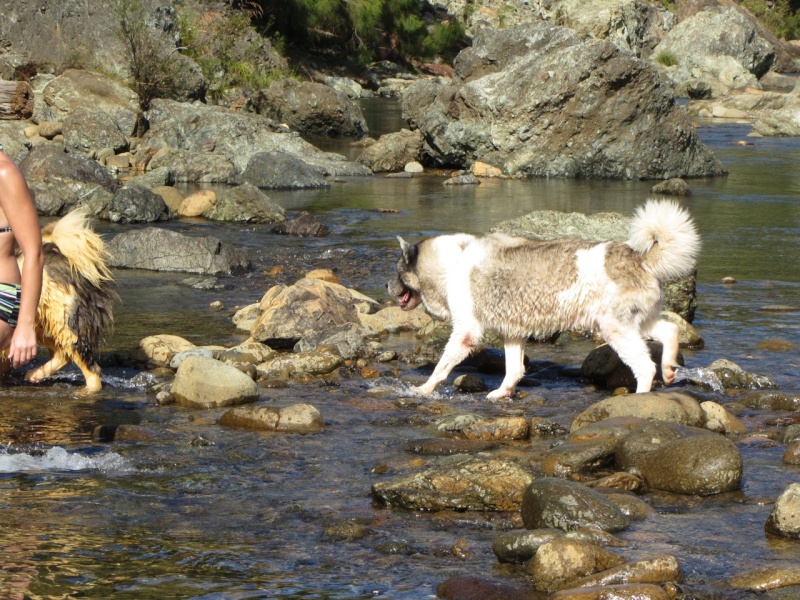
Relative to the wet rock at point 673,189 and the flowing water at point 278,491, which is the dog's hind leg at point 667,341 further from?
the wet rock at point 673,189

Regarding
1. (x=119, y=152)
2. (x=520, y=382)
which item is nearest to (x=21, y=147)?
(x=119, y=152)

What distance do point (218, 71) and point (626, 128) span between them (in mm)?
13411

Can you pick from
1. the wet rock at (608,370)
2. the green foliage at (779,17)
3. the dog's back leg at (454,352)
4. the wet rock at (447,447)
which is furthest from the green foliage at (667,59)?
the wet rock at (447,447)

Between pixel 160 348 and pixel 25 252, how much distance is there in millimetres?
4981

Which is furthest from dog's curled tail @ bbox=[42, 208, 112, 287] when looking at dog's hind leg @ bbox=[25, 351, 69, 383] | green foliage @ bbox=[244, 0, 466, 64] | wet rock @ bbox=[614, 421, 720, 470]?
green foliage @ bbox=[244, 0, 466, 64]

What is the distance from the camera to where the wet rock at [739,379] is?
29.9 ft

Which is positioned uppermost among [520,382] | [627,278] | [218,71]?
[218,71]

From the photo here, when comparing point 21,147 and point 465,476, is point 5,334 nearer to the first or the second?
point 465,476

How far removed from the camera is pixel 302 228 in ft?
56.4

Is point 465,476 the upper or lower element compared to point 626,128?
lower

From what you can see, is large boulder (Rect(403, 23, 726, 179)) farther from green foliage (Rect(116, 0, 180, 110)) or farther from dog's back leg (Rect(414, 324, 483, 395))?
dog's back leg (Rect(414, 324, 483, 395))

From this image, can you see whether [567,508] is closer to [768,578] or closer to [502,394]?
[768,578]

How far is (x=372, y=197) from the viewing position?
2123 centimetres

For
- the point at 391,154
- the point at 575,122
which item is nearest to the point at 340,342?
the point at 575,122
